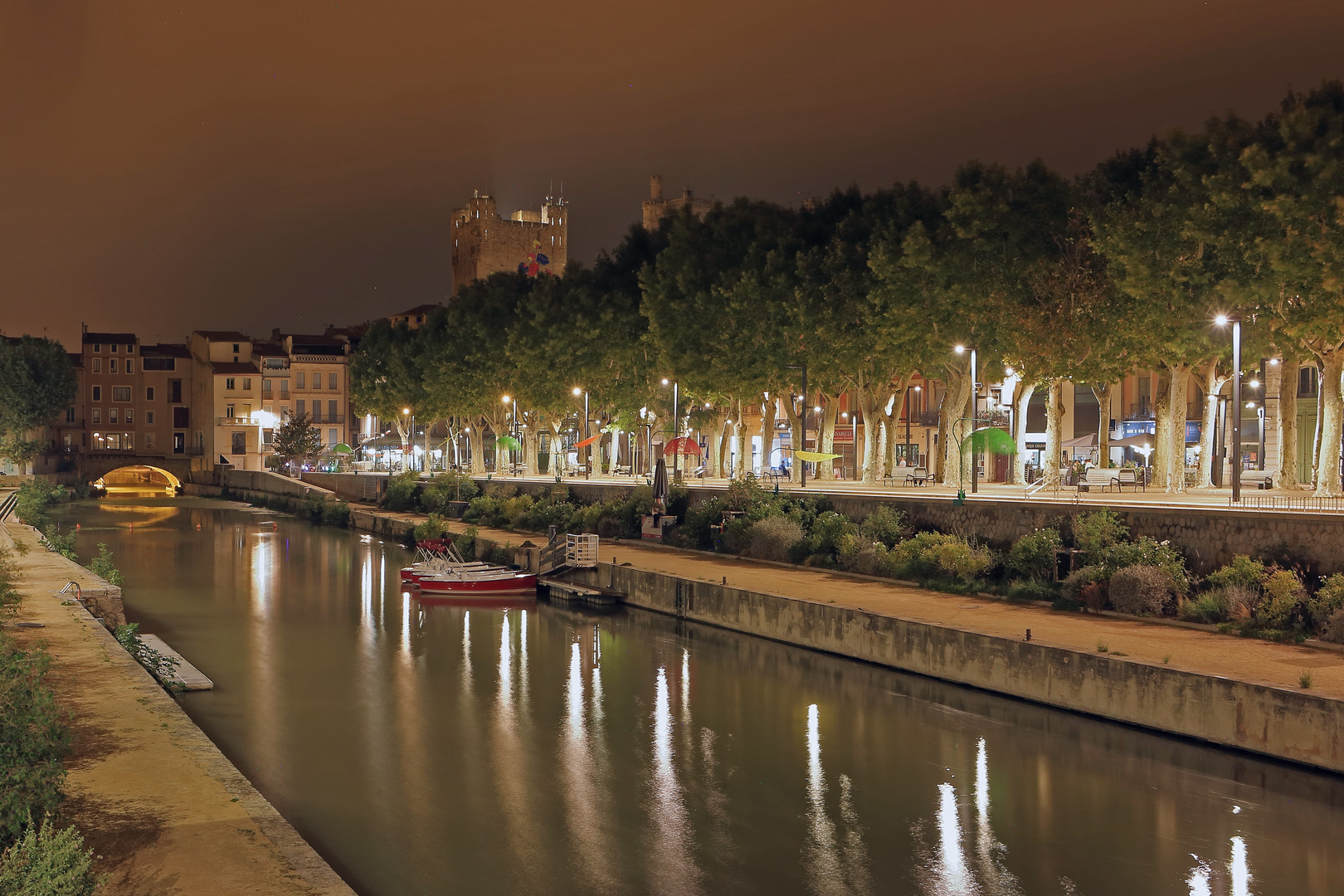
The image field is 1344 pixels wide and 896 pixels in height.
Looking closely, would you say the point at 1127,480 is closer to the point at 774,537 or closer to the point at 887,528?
the point at 887,528

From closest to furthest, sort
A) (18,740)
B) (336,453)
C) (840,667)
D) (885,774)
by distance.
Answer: (18,740), (885,774), (840,667), (336,453)

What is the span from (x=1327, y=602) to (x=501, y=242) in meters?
119

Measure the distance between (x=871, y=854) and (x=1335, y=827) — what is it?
6139mm

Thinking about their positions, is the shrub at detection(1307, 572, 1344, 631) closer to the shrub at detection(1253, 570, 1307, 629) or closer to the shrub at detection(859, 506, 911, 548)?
the shrub at detection(1253, 570, 1307, 629)

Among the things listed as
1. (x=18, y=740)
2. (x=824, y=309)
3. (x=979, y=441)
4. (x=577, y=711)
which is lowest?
(x=577, y=711)

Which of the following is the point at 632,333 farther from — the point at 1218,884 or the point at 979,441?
the point at 1218,884

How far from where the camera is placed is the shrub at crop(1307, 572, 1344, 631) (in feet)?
67.5

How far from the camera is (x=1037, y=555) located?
89.9ft

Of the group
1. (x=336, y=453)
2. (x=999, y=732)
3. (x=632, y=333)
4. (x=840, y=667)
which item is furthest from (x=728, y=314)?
(x=336, y=453)

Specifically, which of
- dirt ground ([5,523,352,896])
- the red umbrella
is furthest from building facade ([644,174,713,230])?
dirt ground ([5,523,352,896])

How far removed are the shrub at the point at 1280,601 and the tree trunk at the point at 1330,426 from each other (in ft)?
29.1

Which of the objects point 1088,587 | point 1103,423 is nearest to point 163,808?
point 1088,587

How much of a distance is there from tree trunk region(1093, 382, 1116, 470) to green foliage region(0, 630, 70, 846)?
114ft

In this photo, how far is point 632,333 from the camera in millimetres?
62312
